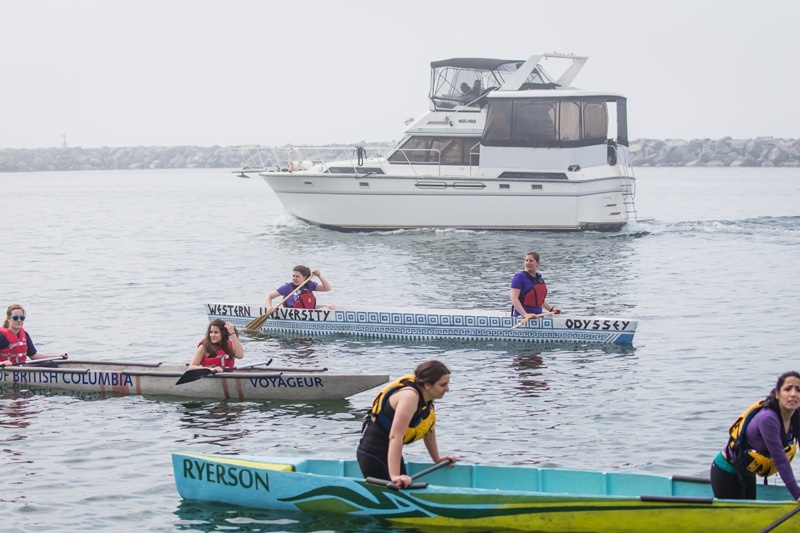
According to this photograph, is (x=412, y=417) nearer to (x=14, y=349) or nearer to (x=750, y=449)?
(x=750, y=449)

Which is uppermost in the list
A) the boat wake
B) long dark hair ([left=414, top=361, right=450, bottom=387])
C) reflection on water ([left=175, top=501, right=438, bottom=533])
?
the boat wake

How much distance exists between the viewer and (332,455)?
930 cm

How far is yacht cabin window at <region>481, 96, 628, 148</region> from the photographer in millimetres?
28922

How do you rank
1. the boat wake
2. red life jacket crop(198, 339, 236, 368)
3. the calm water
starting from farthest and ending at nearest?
1. the boat wake
2. red life jacket crop(198, 339, 236, 368)
3. the calm water

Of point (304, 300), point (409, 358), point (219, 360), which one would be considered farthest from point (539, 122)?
point (219, 360)

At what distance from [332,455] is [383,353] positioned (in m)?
4.92

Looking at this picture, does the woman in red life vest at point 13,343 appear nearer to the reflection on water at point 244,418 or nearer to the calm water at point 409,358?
the calm water at point 409,358

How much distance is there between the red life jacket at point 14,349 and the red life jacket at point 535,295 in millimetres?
8192

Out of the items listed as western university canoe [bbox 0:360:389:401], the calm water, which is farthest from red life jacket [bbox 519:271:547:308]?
western university canoe [bbox 0:360:389:401]

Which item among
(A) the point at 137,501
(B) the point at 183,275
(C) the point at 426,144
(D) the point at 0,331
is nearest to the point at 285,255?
(B) the point at 183,275

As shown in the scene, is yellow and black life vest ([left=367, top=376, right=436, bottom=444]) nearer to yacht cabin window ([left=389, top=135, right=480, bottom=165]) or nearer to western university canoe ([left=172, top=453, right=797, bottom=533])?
western university canoe ([left=172, top=453, right=797, bottom=533])

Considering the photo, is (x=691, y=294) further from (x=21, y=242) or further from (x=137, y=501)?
(x=21, y=242)

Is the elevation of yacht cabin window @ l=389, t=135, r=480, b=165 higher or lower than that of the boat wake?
higher

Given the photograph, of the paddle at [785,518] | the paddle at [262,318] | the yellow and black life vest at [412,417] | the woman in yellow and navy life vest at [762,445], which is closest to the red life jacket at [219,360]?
the paddle at [262,318]
